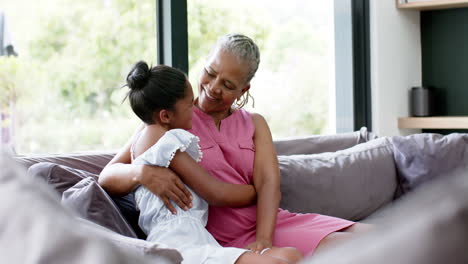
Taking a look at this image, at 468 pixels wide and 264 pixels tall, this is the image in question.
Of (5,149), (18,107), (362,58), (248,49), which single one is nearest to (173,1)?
(248,49)

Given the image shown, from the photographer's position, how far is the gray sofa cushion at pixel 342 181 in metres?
2.47

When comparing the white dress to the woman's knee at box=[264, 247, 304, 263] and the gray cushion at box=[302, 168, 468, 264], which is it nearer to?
the woman's knee at box=[264, 247, 304, 263]

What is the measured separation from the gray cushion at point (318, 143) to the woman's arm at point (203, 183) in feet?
2.80

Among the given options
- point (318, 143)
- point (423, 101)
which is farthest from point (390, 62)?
point (318, 143)

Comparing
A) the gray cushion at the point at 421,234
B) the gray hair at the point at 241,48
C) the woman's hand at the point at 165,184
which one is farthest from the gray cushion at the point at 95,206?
the gray cushion at the point at 421,234

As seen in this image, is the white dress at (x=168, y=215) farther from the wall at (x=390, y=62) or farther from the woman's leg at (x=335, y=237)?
the wall at (x=390, y=62)

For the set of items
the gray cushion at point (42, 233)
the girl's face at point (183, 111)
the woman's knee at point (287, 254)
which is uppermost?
the girl's face at point (183, 111)

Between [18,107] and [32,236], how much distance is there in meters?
8.28

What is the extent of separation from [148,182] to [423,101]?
258cm

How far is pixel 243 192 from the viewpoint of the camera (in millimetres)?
1963

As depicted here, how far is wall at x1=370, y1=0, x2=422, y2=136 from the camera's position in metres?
3.74

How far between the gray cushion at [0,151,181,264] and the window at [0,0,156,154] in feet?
27.1

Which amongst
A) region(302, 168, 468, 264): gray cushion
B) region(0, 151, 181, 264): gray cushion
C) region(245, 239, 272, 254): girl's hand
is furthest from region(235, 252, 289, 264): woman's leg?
region(302, 168, 468, 264): gray cushion

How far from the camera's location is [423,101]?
3.88 metres
